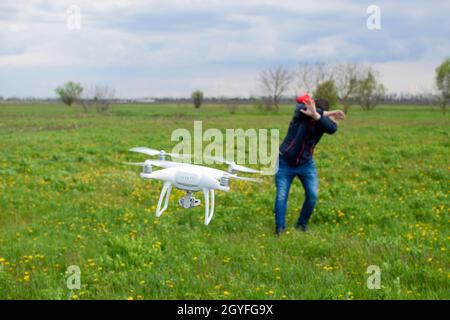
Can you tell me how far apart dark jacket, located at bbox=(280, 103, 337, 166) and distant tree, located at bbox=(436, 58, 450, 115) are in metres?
73.6

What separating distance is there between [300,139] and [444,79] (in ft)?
254

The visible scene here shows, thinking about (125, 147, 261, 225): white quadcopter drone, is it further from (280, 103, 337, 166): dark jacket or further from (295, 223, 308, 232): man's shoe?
(295, 223, 308, 232): man's shoe

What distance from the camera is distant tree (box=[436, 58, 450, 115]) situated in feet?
241

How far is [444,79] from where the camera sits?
246 feet

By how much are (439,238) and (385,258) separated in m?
1.50

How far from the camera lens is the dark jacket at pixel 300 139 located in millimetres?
6705

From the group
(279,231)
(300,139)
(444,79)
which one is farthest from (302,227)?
(444,79)

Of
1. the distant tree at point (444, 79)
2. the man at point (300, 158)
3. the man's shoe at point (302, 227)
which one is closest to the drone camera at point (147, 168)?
the man at point (300, 158)

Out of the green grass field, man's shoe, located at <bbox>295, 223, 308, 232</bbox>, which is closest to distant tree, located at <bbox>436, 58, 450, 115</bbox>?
the green grass field

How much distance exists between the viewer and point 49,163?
1612cm
